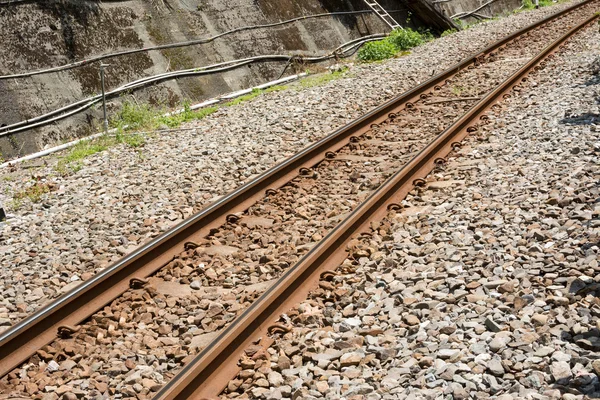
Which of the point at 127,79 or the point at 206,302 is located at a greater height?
the point at 127,79

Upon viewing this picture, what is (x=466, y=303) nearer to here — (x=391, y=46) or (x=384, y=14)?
(x=391, y=46)

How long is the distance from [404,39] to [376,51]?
173 centimetres

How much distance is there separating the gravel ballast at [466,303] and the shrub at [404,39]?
1152cm

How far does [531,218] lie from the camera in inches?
238

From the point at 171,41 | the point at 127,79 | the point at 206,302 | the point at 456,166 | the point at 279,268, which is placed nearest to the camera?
the point at 206,302

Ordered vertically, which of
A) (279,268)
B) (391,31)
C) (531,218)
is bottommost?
(531,218)

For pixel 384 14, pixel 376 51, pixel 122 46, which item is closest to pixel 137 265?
pixel 122 46

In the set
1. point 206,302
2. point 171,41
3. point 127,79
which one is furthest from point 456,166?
point 171,41

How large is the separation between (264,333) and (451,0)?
74.9 feet

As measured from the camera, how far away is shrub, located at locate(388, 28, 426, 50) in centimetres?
1883

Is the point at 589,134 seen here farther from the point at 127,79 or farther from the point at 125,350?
the point at 127,79

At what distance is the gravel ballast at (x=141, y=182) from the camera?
667cm

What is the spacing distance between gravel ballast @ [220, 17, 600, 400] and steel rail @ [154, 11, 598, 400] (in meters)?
0.12

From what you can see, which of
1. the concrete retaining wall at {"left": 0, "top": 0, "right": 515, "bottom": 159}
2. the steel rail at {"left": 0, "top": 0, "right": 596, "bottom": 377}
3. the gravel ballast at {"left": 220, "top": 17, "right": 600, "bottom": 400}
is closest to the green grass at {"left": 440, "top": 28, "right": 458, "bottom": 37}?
the concrete retaining wall at {"left": 0, "top": 0, "right": 515, "bottom": 159}
